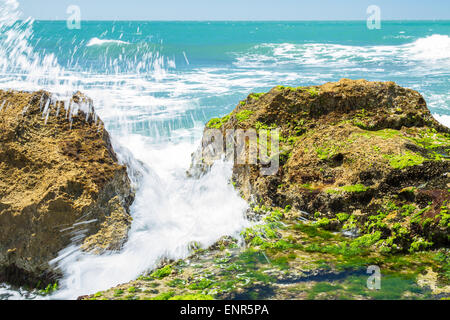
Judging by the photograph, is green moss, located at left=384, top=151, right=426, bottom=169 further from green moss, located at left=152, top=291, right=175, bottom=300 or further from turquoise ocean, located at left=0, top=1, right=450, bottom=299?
green moss, located at left=152, top=291, right=175, bottom=300

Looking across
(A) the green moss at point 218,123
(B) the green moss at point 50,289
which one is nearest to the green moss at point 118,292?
(B) the green moss at point 50,289

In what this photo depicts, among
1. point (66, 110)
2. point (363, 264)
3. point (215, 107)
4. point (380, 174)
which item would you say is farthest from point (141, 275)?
point (215, 107)

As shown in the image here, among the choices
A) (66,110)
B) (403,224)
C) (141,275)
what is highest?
(66,110)

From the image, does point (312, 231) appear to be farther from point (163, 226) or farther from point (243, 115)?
point (243, 115)

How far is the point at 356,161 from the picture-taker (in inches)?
176

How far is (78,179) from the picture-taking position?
4273 mm

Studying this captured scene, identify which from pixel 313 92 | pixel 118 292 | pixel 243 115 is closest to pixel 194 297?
pixel 118 292

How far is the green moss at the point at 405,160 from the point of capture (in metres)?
4.13

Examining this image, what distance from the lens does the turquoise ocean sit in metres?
4.23

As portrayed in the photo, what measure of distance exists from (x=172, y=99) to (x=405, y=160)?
492 inches

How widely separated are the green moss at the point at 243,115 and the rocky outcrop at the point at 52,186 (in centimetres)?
198

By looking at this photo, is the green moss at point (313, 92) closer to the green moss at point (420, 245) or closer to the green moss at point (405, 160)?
the green moss at point (405, 160)

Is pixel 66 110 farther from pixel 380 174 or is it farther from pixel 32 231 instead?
pixel 380 174
